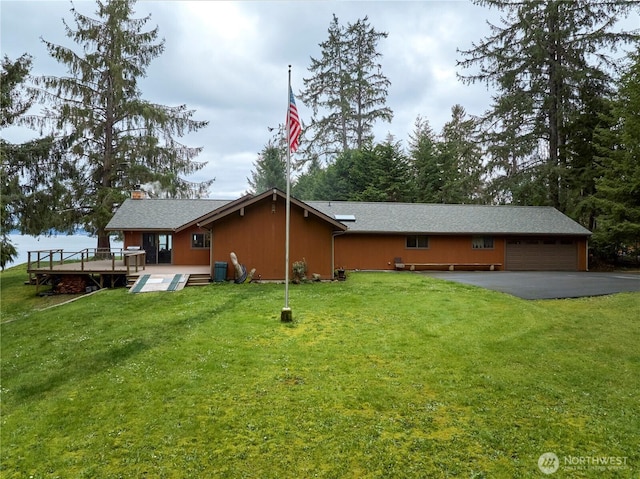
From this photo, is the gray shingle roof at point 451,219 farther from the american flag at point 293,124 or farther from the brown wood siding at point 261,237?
the american flag at point 293,124

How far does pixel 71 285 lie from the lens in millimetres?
14344

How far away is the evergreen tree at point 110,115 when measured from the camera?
71.0 ft

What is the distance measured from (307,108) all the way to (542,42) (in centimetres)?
2043

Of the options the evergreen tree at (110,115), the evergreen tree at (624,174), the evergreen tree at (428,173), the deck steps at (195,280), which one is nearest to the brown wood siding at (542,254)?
the evergreen tree at (624,174)

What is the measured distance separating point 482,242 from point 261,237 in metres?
13.2

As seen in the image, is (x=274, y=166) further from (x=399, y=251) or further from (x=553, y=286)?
(x=553, y=286)

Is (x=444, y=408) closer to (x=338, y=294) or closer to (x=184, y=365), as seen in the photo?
(x=184, y=365)

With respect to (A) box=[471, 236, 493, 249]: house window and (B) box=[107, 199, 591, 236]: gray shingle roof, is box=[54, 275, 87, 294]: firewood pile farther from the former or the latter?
(A) box=[471, 236, 493, 249]: house window

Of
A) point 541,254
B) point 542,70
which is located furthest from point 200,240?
point 542,70

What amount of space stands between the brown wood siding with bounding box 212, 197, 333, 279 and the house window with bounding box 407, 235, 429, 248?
24.2ft

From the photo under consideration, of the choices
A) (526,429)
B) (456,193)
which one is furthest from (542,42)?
(526,429)

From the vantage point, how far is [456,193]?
32406 mm

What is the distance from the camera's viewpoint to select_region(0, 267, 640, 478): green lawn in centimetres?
370

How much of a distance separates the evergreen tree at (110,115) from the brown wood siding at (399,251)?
41.4 ft
